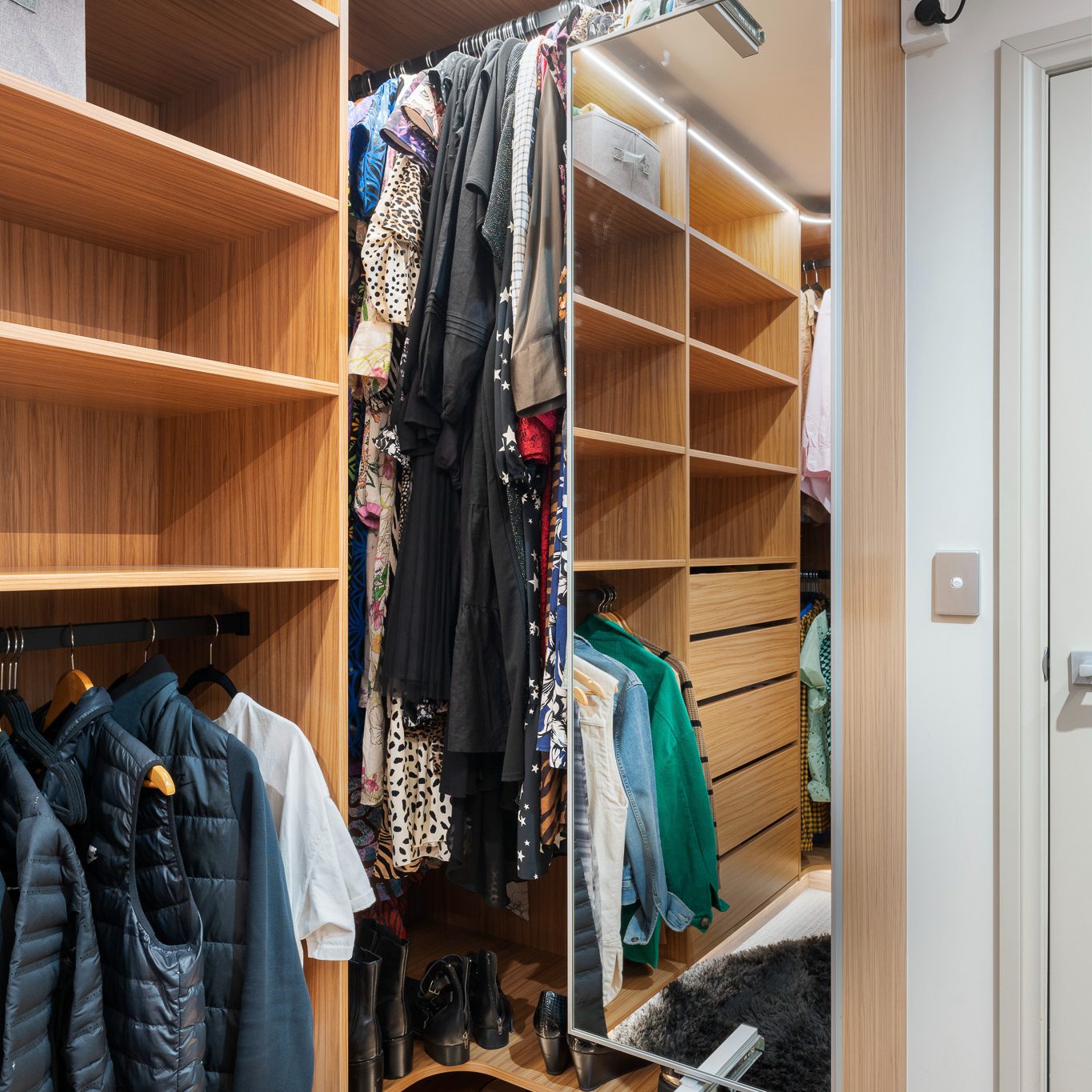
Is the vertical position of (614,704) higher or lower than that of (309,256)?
lower

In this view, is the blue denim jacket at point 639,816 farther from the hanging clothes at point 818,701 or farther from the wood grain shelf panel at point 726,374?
the wood grain shelf panel at point 726,374

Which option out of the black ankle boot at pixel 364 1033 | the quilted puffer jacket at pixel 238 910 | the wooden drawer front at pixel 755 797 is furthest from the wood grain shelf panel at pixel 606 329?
the black ankle boot at pixel 364 1033

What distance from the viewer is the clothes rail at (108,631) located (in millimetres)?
1200

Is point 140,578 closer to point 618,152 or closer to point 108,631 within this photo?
point 108,631

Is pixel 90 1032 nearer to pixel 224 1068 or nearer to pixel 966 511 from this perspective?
pixel 224 1068

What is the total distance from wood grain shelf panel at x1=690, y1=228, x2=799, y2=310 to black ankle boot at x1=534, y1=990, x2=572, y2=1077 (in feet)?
4.11

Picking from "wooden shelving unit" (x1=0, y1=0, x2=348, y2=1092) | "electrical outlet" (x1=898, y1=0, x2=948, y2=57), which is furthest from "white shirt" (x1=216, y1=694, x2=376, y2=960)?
"electrical outlet" (x1=898, y1=0, x2=948, y2=57)

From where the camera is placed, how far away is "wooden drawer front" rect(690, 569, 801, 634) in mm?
1313

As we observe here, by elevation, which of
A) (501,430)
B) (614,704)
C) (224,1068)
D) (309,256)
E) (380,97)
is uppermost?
(380,97)

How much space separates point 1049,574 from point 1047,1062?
0.80 metres

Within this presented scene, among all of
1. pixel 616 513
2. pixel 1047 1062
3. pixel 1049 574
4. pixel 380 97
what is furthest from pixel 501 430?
pixel 1047 1062

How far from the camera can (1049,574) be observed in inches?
58.4

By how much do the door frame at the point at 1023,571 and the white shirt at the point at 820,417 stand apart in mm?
436

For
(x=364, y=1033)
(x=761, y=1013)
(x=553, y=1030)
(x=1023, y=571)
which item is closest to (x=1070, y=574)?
(x=1023, y=571)
